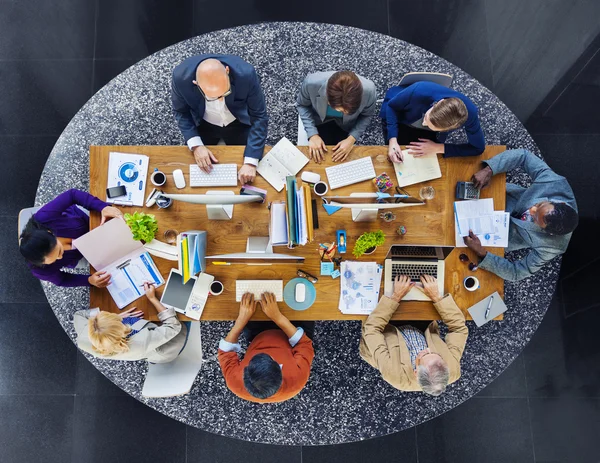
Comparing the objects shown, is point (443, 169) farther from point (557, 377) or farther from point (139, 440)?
point (139, 440)

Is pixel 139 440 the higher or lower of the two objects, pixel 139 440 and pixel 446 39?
the lower

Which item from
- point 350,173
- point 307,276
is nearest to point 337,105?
point 350,173

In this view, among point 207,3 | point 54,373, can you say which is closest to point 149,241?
point 54,373

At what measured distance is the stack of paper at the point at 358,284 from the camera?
2.42 m

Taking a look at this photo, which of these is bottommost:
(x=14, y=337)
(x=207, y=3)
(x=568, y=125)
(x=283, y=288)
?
(x=14, y=337)

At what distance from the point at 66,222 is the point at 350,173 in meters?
1.75

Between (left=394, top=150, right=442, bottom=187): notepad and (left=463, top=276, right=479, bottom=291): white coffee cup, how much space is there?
2.06ft

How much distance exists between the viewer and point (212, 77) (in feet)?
7.21

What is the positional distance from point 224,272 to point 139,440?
68.9 inches

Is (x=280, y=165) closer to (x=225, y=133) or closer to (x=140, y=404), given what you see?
(x=225, y=133)

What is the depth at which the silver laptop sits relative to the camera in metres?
2.41

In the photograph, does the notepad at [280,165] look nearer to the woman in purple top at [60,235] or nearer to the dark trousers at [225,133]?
the dark trousers at [225,133]

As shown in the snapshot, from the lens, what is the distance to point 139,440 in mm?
3189

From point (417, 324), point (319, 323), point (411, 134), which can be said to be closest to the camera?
point (417, 324)
